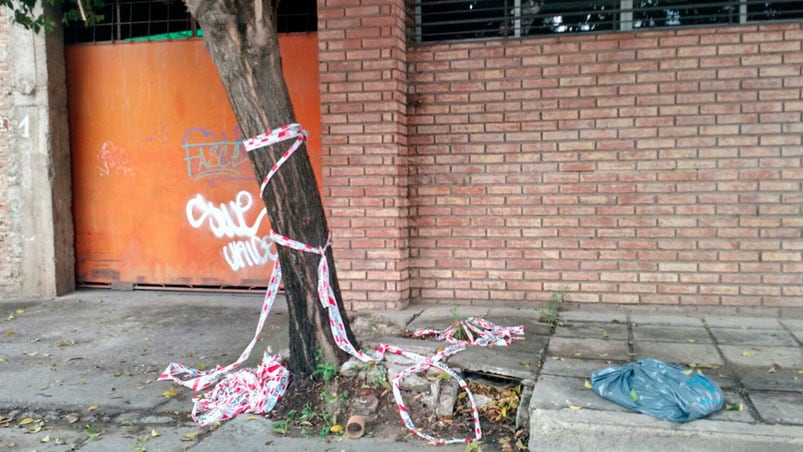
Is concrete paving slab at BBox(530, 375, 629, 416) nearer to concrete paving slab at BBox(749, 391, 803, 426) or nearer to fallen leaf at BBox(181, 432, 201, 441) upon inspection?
concrete paving slab at BBox(749, 391, 803, 426)

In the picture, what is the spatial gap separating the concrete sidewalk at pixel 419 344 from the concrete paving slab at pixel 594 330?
2cm

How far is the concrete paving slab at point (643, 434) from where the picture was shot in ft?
11.5

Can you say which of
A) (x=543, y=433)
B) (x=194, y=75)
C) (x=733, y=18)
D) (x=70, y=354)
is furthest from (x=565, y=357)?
(x=194, y=75)

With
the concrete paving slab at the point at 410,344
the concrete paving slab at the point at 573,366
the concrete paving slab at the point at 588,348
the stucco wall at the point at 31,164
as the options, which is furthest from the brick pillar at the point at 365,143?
the stucco wall at the point at 31,164

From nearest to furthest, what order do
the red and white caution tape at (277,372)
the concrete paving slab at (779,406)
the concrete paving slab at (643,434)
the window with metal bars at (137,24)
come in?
the concrete paving slab at (643,434), the concrete paving slab at (779,406), the red and white caution tape at (277,372), the window with metal bars at (137,24)

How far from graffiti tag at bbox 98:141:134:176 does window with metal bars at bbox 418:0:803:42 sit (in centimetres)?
402

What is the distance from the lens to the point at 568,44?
245 inches

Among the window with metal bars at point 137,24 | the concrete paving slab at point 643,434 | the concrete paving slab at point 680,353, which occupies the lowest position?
the concrete paving slab at point 643,434

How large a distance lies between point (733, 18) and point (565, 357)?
351 centimetres

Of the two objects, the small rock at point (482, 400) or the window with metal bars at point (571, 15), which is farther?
the window with metal bars at point (571, 15)

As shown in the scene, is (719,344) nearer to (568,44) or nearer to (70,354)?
(568,44)

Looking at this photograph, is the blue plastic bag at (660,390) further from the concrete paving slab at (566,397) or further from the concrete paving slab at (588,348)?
the concrete paving slab at (588,348)

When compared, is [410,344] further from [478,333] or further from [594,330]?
[594,330]

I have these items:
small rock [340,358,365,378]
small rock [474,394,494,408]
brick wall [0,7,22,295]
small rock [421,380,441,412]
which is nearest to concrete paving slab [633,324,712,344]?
small rock [474,394,494,408]
